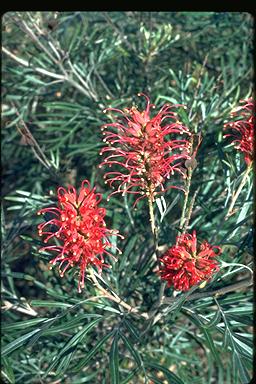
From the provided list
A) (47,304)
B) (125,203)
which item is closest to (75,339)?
(47,304)

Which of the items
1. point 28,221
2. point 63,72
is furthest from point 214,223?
point 63,72

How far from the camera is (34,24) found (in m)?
2.44

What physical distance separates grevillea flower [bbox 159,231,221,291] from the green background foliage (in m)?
0.05

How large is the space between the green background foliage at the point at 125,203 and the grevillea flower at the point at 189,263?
0.05 meters

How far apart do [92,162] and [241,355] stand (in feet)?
4.13

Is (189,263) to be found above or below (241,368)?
above

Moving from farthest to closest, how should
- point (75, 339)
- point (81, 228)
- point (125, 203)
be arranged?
1. point (125, 203)
2. point (75, 339)
3. point (81, 228)

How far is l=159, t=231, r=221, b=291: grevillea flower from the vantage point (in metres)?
1.50

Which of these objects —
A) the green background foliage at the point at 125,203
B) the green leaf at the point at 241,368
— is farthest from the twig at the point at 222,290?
the green leaf at the point at 241,368

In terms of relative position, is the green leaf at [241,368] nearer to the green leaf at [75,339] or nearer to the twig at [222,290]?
the twig at [222,290]

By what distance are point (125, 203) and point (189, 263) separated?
569mm

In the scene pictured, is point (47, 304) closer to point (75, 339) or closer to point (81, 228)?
point (75, 339)

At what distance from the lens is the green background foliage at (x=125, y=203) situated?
1646 mm

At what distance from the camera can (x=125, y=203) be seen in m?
2.03
